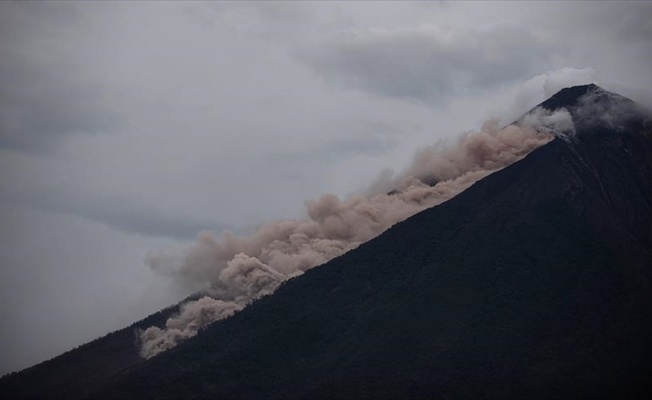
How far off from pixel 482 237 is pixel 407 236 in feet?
32.2

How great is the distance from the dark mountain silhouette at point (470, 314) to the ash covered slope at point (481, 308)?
7.2 inches

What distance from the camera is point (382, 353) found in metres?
89.1

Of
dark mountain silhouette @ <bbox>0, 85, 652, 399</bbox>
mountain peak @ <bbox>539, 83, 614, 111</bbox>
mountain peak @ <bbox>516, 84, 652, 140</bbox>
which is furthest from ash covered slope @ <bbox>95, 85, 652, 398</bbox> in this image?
mountain peak @ <bbox>539, 83, 614, 111</bbox>

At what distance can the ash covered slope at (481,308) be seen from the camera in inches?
3354

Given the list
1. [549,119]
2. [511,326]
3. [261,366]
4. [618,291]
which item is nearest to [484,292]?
[511,326]

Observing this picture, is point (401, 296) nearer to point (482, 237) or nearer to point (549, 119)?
point (482, 237)

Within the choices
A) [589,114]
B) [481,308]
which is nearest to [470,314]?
[481,308]

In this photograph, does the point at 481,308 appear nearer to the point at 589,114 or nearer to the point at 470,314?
the point at 470,314

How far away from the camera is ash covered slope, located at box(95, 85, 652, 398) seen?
85.2 meters

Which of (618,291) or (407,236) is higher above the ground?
(407,236)

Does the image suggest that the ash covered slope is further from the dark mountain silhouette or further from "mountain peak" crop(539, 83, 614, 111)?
"mountain peak" crop(539, 83, 614, 111)

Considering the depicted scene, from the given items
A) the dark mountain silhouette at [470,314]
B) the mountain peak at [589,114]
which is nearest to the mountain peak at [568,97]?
the mountain peak at [589,114]

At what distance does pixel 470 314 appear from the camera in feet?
303

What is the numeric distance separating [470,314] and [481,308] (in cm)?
154
